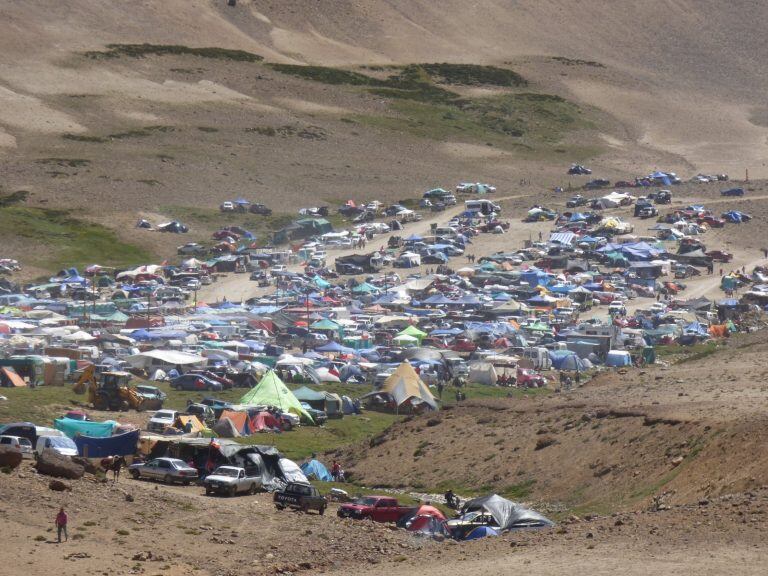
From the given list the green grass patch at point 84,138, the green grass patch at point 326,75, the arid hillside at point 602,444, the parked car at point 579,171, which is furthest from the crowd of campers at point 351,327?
the green grass patch at point 326,75

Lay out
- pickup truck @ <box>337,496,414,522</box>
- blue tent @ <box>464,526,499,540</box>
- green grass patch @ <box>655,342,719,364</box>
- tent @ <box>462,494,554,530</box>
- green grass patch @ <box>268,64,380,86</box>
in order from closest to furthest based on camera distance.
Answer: blue tent @ <box>464,526,499,540</box> < tent @ <box>462,494,554,530</box> < pickup truck @ <box>337,496,414,522</box> < green grass patch @ <box>655,342,719,364</box> < green grass patch @ <box>268,64,380,86</box>

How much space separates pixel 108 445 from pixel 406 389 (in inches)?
647

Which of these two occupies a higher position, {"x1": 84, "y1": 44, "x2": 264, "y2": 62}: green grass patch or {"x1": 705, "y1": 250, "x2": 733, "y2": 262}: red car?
{"x1": 84, "y1": 44, "x2": 264, "y2": 62}: green grass patch

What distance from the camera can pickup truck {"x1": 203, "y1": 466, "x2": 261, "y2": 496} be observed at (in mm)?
29625

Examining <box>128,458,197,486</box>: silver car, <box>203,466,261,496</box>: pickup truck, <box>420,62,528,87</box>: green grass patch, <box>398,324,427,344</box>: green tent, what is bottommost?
<box>398,324,427,344</box>: green tent

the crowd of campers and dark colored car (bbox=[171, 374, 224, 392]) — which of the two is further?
dark colored car (bbox=[171, 374, 224, 392])

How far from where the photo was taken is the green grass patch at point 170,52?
492 feet

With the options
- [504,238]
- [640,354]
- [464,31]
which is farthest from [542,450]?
[464,31]

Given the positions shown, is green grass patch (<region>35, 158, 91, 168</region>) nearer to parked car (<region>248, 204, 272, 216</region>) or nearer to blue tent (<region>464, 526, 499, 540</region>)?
parked car (<region>248, 204, 272, 216</region>)

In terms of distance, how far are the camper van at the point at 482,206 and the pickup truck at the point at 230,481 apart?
72574mm

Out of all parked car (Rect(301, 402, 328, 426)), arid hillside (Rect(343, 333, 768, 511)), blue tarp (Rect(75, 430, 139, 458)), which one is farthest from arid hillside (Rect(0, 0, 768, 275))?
blue tarp (Rect(75, 430, 139, 458))

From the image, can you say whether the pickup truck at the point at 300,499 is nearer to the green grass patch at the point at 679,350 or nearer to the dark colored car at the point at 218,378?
the dark colored car at the point at 218,378

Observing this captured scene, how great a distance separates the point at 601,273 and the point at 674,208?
22176 mm

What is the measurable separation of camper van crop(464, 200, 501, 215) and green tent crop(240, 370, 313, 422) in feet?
186
